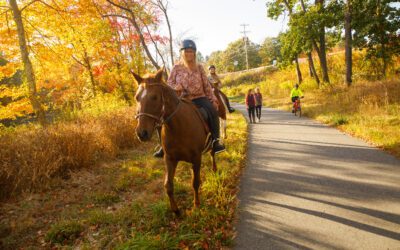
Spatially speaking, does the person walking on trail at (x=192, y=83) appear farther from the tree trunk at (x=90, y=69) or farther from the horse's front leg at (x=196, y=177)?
the tree trunk at (x=90, y=69)

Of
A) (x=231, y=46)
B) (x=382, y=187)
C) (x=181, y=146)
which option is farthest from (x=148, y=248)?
(x=231, y=46)

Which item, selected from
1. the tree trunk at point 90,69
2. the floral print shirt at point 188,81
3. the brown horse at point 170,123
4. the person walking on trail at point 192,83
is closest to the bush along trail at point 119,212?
the brown horse at point 170,123

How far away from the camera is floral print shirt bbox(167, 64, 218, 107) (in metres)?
4.82

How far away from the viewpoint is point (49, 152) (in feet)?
20.2

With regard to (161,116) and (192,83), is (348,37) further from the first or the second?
(161,116)

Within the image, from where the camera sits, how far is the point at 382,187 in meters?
4.84

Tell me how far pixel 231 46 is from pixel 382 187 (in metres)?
73.8

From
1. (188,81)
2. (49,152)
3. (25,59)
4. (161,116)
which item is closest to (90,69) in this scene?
(25,59)

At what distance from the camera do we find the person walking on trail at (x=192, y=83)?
15.4 ft

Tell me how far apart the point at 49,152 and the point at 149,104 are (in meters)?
4.47

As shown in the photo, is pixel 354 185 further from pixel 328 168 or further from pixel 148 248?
pixel 148 248

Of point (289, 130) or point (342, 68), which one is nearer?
point (289, 130)

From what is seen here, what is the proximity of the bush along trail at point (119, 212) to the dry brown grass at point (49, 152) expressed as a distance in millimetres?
119

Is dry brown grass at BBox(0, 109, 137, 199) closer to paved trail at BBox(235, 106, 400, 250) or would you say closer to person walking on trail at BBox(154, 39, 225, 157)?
person walking on trail at BBox(154, 39, 225, 157)
